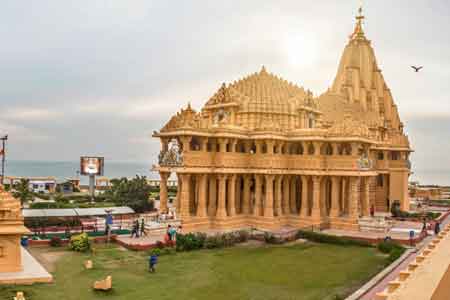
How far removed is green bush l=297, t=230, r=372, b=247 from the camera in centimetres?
2823

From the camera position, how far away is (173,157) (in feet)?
103

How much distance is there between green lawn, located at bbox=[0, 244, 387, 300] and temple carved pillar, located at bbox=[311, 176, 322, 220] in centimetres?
676

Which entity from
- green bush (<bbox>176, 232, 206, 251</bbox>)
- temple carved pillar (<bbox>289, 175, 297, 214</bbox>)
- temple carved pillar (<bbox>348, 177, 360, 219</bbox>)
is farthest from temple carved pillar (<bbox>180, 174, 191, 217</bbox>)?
temple carved pillar (<bbox>348, 177, 360, 219</bbox>)

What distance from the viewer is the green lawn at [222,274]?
57.5ft

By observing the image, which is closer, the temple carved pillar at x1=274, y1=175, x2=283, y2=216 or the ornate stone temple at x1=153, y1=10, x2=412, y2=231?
the ornate stone temple at x1=153, y1=10, x2=412, y2=231

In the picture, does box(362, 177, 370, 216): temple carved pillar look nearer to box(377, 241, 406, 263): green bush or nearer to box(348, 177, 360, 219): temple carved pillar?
box(348, 177, 360, 219): temple carved pillar

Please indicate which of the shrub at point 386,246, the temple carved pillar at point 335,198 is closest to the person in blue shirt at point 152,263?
the shrub at point 386,246

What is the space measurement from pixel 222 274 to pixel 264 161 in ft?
45.2

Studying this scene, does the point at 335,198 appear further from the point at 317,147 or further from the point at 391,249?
the point at 391,249

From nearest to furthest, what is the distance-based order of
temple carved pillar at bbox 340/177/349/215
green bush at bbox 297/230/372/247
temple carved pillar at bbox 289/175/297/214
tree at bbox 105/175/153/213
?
green bush at bbox 297/230/372/247
temple carved pillar at bbox 340/177/349/215
temple carved pillar at bbox 289/175/297/214
tree at bbox 105/175/153/213

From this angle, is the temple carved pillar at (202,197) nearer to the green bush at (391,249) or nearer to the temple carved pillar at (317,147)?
the temple carved pillar at (317,147)

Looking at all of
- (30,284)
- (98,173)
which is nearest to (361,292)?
(30,284)

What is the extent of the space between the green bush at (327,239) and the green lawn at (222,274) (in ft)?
3.59

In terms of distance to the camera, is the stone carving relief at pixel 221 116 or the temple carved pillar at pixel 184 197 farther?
the stone carving relief at pixel 221 116
